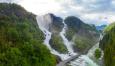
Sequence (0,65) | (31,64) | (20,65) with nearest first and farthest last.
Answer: (0,65) < (20,65) < (31,64)

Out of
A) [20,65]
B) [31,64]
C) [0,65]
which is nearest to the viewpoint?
[0,65]

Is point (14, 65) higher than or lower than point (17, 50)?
lower

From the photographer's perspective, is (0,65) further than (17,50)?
No

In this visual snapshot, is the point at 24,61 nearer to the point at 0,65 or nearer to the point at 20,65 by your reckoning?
the point at 20,65

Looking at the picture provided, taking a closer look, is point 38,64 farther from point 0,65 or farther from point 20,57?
point 0,65

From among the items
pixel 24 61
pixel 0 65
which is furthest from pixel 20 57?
pixel 0 65

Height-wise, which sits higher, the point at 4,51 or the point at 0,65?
the point at 4,51

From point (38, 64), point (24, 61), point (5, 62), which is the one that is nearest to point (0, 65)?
point (5, 62)

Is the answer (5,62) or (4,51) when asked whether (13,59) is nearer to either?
(5,62)
